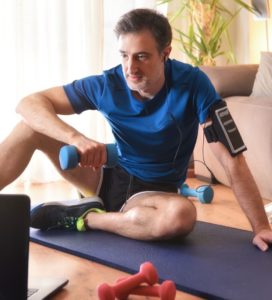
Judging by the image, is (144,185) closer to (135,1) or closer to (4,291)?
(4,291)

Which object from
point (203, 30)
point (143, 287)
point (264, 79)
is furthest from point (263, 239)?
point (203, 30)

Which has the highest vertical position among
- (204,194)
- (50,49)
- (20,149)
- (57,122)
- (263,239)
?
(50,49)

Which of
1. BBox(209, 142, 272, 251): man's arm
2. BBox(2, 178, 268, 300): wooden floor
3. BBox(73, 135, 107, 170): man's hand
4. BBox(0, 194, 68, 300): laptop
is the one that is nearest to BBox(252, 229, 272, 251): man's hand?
BBox(209, 142, 272, 251): man's arm

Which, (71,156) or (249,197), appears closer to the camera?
(71,156)

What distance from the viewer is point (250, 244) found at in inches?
63.4

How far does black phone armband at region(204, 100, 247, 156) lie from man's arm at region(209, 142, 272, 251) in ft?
0.08

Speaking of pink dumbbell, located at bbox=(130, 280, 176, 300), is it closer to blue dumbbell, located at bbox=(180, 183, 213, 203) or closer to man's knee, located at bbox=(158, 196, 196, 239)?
man's knee, located at bbox=(158, 196, 196, 239)

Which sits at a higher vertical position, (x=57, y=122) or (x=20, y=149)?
(x=57, y=122)

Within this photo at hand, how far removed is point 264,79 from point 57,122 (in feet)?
4.35

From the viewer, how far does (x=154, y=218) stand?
1.58m

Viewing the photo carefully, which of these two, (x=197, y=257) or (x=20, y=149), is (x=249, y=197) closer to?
(x=197, y=257)

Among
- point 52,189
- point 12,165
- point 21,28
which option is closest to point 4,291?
point 12,165

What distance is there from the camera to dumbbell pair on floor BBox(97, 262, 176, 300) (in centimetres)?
117

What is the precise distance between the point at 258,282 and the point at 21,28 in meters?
1.83
